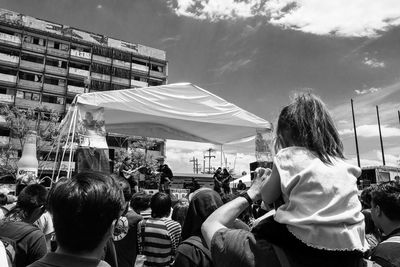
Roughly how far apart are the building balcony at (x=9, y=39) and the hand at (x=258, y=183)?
50817 mm

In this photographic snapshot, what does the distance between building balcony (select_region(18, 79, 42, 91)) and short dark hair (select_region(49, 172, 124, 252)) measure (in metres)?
49.2

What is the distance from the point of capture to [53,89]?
153ft

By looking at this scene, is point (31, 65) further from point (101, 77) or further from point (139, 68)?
point (139, 68)

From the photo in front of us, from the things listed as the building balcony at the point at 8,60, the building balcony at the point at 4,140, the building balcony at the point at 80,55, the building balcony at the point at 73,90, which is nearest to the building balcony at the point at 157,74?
the building balcony at the point at 80,55

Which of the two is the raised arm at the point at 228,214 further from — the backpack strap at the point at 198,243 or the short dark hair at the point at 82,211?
the backpack strap at the point at 198,243

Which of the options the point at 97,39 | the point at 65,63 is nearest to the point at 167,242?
the point at 65,63

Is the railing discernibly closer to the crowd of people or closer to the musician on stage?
the musician on stage

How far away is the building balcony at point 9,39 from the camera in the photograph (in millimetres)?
43344

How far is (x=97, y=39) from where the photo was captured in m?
51.9

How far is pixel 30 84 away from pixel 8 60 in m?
3.96

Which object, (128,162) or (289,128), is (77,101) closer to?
(128,162)

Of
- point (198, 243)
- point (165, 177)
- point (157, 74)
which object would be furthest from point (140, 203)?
point (157, 74)

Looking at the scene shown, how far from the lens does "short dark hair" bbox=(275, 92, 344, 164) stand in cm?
131

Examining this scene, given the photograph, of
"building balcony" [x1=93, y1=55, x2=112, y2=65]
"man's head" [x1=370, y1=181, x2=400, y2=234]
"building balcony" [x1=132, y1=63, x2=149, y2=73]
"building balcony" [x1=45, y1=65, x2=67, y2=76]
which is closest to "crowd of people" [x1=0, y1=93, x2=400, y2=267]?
"man's head" [x1=370, y1=181, x2=400, y2=234]
